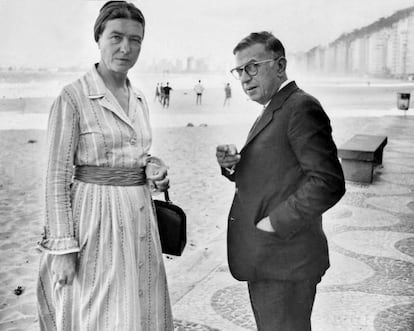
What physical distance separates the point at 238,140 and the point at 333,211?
20.8 ft

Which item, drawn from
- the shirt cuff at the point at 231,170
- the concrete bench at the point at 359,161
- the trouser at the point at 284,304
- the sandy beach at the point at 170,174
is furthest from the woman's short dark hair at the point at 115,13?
the concrete bench at the point at 359,161

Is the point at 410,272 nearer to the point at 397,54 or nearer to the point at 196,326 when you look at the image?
the point at 196,326

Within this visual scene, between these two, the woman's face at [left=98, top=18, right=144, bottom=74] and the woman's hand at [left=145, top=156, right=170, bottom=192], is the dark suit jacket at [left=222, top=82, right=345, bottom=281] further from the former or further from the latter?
the woman's face at [left=98, top=18, right=144, bottom=74]

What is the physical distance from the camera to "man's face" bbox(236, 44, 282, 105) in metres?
1.72

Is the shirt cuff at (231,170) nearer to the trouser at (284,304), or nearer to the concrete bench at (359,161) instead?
the trouser at (284,304)

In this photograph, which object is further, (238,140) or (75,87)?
(238,140)

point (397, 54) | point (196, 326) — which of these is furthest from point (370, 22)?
point (196, 326)

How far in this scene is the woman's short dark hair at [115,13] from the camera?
5.81 feet

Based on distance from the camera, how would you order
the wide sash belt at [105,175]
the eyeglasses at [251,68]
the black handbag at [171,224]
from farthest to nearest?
the black handbag at [171,224]
the wide sash belt at [105,175]
the eyeglasses at [251,68]

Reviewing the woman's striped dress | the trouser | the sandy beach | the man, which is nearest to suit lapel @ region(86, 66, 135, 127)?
the woman's striped dress

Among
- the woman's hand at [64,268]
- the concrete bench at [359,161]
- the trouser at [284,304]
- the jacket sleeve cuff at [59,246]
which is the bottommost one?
the concrete bench at [359,161]

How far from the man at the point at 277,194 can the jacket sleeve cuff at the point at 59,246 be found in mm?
568

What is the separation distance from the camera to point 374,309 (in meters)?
2.98

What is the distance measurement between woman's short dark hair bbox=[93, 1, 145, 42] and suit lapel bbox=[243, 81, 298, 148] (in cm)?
55
